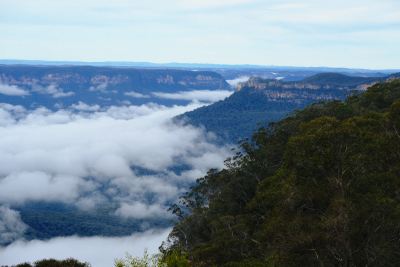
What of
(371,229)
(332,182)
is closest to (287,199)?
(332,182)

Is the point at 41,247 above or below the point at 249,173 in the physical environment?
below

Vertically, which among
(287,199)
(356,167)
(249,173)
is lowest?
(249,173)

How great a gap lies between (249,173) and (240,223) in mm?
15216

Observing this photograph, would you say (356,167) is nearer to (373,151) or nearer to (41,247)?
(373,151)

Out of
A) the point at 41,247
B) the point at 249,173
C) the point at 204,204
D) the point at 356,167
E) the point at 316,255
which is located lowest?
the point at 41,247

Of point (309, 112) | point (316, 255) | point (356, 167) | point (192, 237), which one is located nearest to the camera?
point (316, 255)

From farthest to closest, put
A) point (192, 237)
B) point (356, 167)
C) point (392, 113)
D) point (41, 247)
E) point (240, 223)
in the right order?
point (41, 247) → point (192, 237) → point (240, 223) → point (392, 113) → point (356, 167)

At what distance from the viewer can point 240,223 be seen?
40.4 m

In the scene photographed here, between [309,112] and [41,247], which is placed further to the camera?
[41,247]

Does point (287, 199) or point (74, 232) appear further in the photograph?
point (74, 232)

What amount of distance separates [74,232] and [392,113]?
528 feet

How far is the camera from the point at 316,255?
2434 cm

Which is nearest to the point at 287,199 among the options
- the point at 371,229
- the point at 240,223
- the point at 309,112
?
the point at 371,229

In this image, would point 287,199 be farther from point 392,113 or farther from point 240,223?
point 240,223
